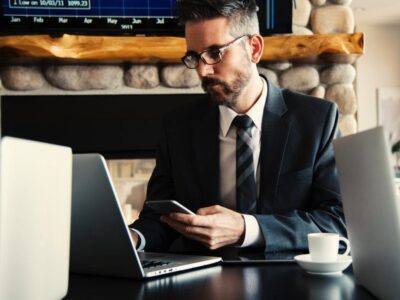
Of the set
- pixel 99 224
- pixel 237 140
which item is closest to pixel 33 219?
pixel 99 224

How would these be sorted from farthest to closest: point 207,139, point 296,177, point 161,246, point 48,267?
point 207,139 < point 296,177 < point 161,246 < point 48,267

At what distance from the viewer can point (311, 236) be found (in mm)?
1169

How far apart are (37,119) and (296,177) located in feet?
5.08

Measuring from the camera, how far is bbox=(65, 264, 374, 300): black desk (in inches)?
37.7

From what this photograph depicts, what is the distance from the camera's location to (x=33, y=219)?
77 cm

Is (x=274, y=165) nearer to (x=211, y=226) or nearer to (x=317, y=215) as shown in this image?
(x=317, y=215)

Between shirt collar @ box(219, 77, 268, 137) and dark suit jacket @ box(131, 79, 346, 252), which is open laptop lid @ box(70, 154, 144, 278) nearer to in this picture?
dark suit jacket @ box(131, 79, 346, 252)

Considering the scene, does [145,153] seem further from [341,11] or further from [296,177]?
[296,177]

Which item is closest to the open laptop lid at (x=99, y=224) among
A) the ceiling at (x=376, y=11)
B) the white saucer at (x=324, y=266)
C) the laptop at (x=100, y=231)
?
the laptop at (x=100, y=231)

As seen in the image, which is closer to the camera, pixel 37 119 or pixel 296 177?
pixel 296 177

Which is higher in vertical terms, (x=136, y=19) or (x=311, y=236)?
(x=136, y=19)

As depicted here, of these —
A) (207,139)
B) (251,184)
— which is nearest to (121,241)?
(251,184)

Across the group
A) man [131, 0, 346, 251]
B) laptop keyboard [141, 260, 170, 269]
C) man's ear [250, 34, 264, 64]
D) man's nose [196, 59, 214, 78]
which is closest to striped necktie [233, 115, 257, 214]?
man [131, 0, 346, 251]

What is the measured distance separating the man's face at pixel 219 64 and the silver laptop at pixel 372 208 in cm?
85
